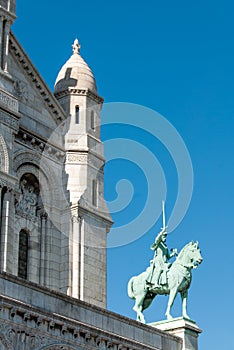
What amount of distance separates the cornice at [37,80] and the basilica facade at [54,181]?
2.0 inches

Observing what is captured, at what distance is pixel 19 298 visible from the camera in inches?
1336

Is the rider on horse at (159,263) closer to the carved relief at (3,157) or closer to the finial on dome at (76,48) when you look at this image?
the carved relief at (3,157)

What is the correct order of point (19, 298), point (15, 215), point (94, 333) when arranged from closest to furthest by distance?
point (19, 298), point (94, 333), point (15, 215)

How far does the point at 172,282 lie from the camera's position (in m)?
42.8

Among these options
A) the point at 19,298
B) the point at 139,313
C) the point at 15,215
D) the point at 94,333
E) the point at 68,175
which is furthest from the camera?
the point at 68,175

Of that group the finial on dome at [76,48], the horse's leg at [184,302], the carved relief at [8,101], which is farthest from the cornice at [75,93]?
the horse's leg at [184,302]

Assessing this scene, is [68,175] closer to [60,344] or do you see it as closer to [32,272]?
[32,272]

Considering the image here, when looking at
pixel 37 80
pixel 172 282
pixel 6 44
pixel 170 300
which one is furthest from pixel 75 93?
pixel 170 300

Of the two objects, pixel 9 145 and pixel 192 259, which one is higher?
pixel 9 145

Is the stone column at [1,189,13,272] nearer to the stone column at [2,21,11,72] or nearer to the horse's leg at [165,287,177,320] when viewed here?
the stone column at [2,21,11,72]

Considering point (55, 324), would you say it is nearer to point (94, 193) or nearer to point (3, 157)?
point (3, 157)

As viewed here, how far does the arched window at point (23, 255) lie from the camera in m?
46.0

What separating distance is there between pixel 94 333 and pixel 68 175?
571 inches

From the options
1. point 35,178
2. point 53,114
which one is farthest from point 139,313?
point 53,114
